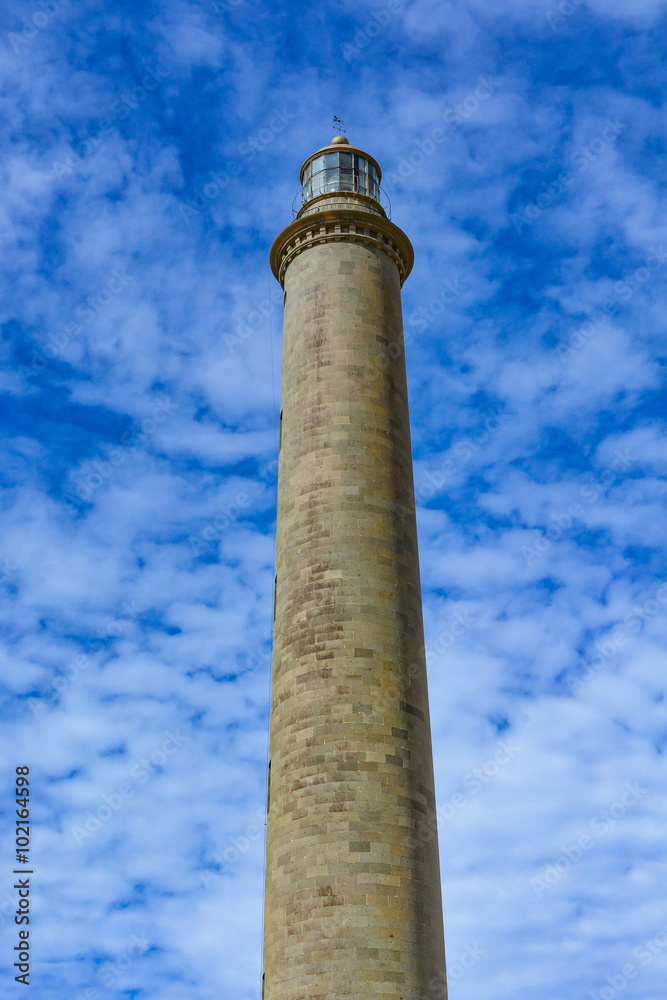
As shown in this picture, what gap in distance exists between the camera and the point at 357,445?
24.8 m

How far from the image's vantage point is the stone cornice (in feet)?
90.8

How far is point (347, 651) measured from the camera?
2231 cm

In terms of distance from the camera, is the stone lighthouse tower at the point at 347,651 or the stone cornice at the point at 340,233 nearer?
the stone lighthouse tower at the point at 347,651

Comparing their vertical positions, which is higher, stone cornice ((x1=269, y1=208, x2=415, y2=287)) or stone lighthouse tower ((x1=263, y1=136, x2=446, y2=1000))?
stone cornice ((x1=269, y1=208, x2=415, y2=287))

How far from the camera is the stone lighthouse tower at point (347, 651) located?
2012 cm

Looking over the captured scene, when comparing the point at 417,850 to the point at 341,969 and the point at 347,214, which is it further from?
the point at 347,214

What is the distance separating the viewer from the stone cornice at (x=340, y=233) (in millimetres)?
27672

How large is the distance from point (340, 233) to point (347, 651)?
1154 cm

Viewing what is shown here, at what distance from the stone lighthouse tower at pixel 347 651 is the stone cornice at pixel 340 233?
0.04 metres

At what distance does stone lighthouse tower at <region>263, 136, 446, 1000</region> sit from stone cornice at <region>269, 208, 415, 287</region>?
4 centimetres

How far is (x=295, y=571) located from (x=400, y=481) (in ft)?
11.2

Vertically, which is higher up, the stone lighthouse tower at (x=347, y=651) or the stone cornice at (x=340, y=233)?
the stone cornice at (x=340, y=233)

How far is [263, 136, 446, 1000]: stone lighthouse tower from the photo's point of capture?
20125mm

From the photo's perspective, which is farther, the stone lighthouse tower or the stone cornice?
the stone cornice
